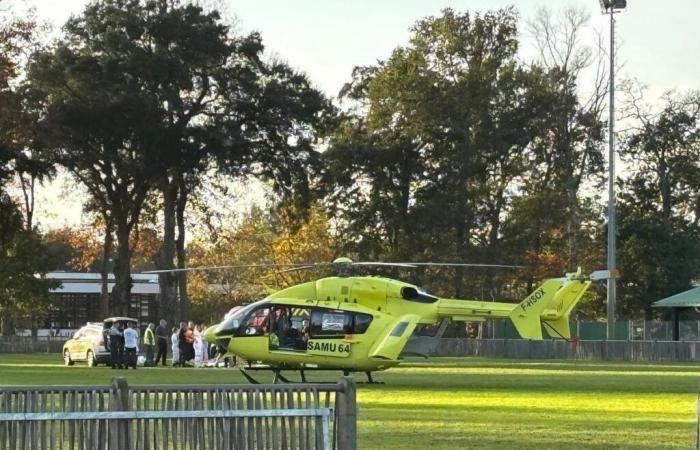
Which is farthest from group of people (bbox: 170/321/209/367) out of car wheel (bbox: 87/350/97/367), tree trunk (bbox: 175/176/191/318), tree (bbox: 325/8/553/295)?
tree (bbox: 325/8/553/295)

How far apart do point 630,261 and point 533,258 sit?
797cm

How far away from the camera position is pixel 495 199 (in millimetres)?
77938

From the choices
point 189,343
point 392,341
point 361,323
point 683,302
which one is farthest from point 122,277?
point 392,341

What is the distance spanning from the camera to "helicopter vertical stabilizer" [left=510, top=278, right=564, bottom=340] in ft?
122

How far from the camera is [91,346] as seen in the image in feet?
164

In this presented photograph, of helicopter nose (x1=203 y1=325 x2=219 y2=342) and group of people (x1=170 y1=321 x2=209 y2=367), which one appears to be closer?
helicopter nose (x1=203 y1=325 x2=219 y2=342)

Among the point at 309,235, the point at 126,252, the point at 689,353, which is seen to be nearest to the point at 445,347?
the point at 689,353

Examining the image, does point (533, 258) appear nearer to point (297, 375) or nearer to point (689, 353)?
point (689, 353)

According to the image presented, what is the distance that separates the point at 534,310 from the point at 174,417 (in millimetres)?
25999

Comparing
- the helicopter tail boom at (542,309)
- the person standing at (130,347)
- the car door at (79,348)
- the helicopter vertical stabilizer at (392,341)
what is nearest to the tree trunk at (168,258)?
the car door at (79,348)

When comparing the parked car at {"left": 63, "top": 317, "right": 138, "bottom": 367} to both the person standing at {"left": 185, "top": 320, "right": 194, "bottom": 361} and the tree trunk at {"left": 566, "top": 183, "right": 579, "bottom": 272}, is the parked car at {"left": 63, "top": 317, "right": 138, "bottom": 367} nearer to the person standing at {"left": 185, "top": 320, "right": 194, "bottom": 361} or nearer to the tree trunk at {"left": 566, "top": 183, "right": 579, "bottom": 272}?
the person standing at {"left": 185, "top": 320, "right": 194, "bottom": 361}

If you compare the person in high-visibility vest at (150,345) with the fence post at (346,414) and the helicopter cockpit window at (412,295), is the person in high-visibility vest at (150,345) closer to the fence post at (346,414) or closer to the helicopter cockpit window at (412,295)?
the helicopter cockpit window at (412,295)

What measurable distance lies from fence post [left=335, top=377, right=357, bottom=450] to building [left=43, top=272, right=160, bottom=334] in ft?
313

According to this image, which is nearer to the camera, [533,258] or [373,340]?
[373,340]
